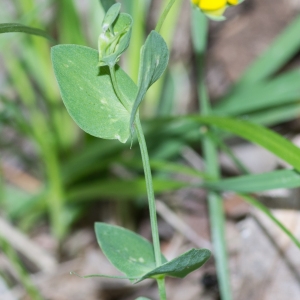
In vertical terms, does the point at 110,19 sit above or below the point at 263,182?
above

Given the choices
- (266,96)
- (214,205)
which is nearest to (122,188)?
(214,205)

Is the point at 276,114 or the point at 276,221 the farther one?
the point at 276,114

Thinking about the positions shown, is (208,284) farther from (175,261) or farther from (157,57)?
(157,57)

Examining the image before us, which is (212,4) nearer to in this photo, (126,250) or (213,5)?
(213,5)

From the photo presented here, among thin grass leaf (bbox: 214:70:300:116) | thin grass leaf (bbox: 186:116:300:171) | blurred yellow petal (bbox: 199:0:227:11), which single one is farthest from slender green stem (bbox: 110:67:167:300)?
thin grass leaf (bbox: 214:70:300:116)

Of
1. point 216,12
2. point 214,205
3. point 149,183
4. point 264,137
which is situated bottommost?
point 214,205

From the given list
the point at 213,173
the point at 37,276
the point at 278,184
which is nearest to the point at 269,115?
the point at 213,173
